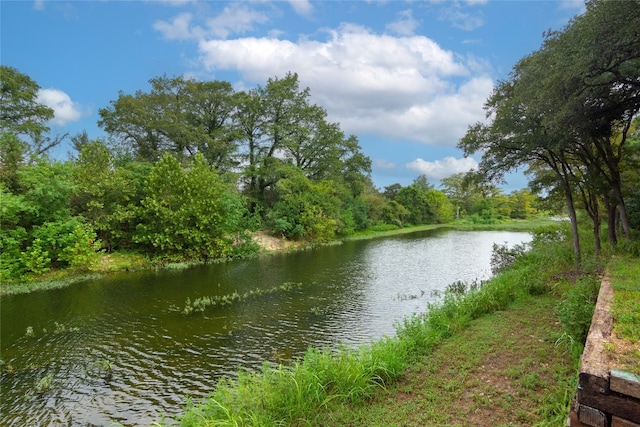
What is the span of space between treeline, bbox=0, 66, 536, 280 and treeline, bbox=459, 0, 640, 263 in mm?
2087

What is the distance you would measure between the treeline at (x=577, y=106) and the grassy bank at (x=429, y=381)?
475 centimetres

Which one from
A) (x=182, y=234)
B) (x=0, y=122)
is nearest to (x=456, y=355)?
(x=182, y=234)

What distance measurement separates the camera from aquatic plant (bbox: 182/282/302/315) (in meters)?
12.4

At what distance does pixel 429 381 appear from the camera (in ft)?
18.2

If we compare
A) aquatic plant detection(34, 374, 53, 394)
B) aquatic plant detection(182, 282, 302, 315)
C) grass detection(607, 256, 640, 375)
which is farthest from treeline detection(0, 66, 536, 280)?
aquatic plant detection(34, 374, 53, 394)

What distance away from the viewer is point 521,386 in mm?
5031

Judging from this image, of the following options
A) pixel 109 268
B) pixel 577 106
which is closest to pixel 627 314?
pixel 577 106

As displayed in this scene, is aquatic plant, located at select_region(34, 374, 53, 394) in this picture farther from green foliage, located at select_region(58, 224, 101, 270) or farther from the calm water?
green foliage, located at select_region(58, 224, 101, 270)

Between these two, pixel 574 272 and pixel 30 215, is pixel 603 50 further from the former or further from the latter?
pixel 30 215

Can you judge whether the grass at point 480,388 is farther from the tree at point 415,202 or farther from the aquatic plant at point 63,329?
the tree at point 415,202

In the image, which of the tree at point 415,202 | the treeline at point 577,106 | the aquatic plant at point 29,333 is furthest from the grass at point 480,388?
the tree at point 415,202

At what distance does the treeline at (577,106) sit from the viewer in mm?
7180

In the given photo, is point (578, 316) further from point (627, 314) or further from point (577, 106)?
point (577, 106)

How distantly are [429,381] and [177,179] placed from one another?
802 inches
